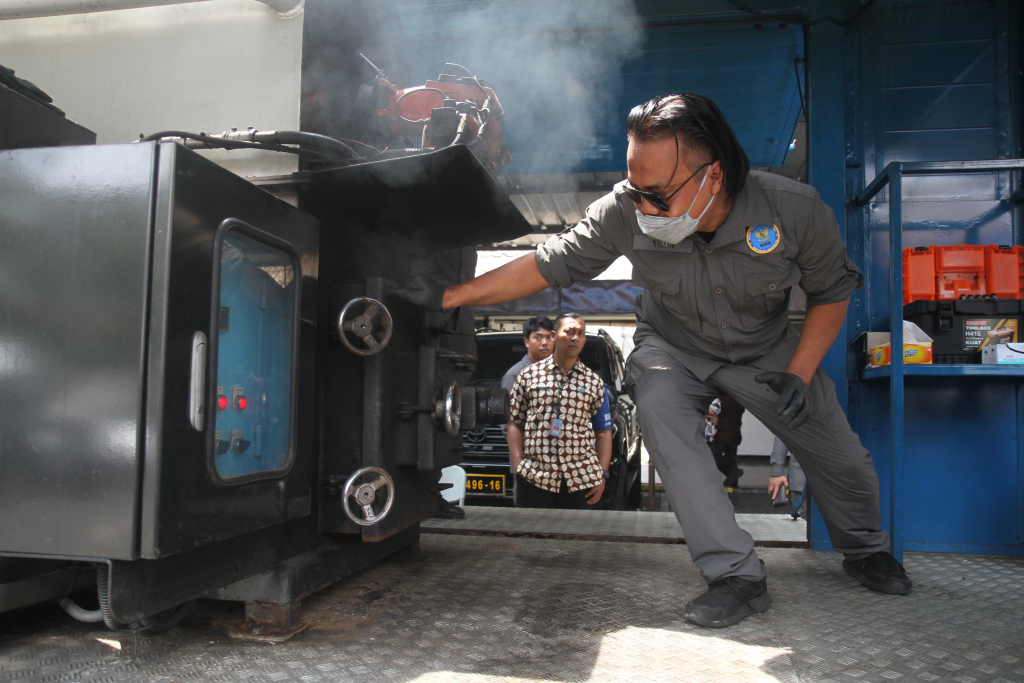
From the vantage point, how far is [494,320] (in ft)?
33.5

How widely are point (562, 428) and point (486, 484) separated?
1.41 metres

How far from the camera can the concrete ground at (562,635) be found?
1.41 m

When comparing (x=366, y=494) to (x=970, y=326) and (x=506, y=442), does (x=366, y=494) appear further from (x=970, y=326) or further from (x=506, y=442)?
(x=506, y=442)

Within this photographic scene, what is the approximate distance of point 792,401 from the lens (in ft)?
6.59

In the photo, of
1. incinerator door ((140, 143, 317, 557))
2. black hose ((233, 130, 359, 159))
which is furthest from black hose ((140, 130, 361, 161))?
incinerator door ((140, 143, 317, 557))

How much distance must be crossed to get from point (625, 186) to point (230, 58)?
1.21m

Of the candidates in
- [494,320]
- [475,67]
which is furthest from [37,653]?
[494,320]

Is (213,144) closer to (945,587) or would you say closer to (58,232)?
(58,232)

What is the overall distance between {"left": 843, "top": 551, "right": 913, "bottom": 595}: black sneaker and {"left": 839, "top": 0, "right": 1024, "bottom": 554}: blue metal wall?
0.56 meters

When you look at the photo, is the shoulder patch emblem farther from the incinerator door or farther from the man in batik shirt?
the man in batik shirt

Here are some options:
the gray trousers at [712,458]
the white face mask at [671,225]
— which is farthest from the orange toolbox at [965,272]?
the white face mask at [671,225]

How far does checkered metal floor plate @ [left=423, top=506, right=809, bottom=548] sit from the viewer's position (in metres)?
2.75

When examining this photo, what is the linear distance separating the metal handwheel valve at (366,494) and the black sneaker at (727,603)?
0.86 m

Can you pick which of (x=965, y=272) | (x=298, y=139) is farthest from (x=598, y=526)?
(x=298, y=139)
